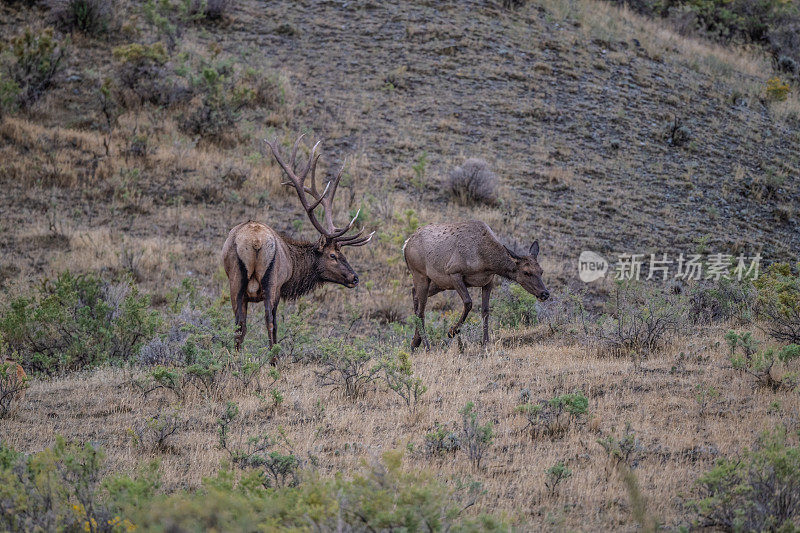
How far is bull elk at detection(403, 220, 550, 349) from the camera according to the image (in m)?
10.6

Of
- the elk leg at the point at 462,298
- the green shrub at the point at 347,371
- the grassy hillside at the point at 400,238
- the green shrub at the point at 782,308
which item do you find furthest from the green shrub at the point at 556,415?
the elk leg at the point at 462,298

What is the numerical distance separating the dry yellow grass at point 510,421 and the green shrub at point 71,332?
111 centimetres

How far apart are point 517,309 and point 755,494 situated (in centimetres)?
721

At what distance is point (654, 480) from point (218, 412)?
426cm

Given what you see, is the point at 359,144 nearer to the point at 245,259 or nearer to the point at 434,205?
the point at 434,205

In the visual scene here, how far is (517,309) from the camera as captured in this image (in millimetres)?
11867

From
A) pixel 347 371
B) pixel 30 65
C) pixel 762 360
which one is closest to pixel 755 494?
pixel 762 360

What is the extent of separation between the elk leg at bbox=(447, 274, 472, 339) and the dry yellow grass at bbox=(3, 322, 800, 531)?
1475 millimetres

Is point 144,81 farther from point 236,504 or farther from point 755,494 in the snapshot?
point 755,494

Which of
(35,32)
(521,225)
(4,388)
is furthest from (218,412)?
(35,32)

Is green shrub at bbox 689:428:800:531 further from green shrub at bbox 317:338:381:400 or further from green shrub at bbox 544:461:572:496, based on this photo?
green shrub at bbox 317:338:381:400

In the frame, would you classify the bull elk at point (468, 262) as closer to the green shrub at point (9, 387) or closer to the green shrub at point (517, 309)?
the green shrub at point (517, 309)

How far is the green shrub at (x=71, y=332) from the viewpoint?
10062mm

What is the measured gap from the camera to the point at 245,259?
9656 mm
